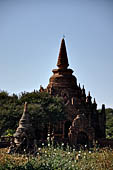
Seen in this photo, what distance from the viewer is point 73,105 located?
29703 mm

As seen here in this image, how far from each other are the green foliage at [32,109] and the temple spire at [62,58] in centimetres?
703

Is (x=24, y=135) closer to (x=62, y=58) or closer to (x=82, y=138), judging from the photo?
(x=82, y=138)

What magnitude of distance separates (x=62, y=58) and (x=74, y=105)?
801 cm

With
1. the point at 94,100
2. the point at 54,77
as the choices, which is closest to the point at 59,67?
the point at 54,77

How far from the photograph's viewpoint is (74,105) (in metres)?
29.8

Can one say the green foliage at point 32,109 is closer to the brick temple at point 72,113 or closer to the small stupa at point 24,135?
the brick temple at point 72,113

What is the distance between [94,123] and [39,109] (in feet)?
29.2

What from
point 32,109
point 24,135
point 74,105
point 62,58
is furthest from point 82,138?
point 62,58

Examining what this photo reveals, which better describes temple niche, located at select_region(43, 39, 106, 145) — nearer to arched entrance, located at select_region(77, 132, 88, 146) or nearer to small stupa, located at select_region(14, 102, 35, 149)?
arched entrance, located at select_region(77, 132, 88, 146)

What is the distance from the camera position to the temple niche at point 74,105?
1027 inches

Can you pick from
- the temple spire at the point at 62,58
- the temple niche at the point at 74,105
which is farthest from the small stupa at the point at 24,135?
the temple spire at the point at 62,58

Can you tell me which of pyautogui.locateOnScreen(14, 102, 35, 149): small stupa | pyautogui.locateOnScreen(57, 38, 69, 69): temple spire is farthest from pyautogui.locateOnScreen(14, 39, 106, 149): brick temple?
pyautogui.locateOnScreen(14, 102, 35, 149): small stupa

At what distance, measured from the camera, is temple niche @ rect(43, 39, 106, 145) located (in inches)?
1027

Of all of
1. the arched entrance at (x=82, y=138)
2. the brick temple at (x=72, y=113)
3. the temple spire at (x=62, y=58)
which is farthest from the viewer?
the temple spire at (x=62, y=58)
